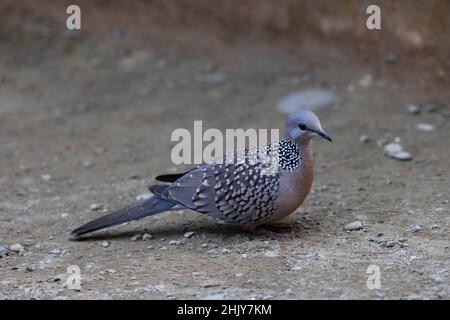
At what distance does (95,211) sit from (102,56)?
12.0ft

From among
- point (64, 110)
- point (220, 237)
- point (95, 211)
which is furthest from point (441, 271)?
point (64, 110)

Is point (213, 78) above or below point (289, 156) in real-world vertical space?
above

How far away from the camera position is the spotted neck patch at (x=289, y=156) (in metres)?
4.72

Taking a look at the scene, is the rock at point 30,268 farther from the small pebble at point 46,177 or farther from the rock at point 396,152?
the rock at point 396,152

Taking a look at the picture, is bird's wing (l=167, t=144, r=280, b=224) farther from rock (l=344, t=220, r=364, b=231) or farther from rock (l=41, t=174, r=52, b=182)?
rock (l=41, t=174, r=52, b=182)

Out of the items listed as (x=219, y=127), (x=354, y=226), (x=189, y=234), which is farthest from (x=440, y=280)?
(x=219, y=127)

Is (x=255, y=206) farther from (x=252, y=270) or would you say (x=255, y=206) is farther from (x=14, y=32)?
(x=14, y=32)

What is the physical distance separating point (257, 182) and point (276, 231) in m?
0.40

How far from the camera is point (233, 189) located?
188 inches

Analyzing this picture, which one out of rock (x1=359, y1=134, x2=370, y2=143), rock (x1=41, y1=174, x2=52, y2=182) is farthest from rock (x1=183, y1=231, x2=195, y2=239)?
rock (x1=359, y1=134, x2=370, y2=143)

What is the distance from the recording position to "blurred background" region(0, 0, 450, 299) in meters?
4.29

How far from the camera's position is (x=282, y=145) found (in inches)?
189

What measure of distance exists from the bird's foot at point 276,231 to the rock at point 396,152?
143 cm

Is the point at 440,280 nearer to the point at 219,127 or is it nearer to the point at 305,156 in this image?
the point at 305,156
